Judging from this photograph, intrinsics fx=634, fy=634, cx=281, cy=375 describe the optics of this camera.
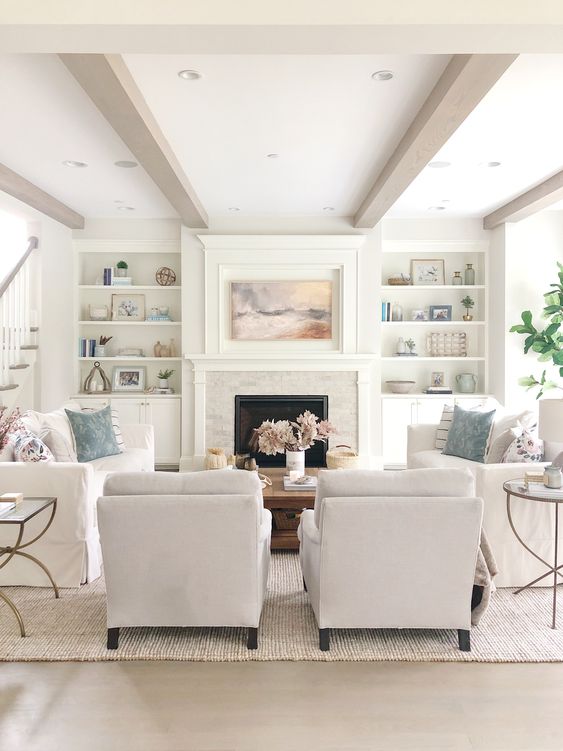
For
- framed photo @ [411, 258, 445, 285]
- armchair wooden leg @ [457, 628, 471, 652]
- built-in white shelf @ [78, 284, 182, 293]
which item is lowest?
armchair wooden leg @ [457, 628, 471, 652]

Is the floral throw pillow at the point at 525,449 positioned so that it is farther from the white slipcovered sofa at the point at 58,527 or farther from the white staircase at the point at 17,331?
the white staircase at the point at 17,331

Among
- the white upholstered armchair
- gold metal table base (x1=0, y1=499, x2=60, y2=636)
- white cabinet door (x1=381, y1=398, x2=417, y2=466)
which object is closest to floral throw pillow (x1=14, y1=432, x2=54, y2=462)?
gold metal table base (x1=0, y1=499, x2=60, y2=636)

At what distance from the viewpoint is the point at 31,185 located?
5867 mm

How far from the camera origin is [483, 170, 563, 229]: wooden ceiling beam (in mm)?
5602

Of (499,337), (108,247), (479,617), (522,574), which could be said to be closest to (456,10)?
(479,617)

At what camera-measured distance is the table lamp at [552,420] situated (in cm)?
332

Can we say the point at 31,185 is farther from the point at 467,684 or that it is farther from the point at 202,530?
the point at 467,684

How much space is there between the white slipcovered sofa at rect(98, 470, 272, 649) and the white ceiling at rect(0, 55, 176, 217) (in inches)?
92.3

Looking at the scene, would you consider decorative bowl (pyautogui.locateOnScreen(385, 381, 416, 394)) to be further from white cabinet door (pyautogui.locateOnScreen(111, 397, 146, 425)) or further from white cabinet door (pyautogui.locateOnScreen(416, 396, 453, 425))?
white cabinet door (pyautogui.locateOnScreen(111, 397, 146, 425))

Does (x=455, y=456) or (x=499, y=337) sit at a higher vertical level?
(x=499, y=337)

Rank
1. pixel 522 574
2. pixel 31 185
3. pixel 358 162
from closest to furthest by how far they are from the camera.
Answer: pixel 522 574 → pixel 358 162 → pixel 31 185

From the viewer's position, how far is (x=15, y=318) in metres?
6.43

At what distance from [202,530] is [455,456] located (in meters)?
3.02

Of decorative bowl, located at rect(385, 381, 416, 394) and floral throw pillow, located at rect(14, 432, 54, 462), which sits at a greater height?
decorative bowl, located at rect(385, 381, 416, 394)
